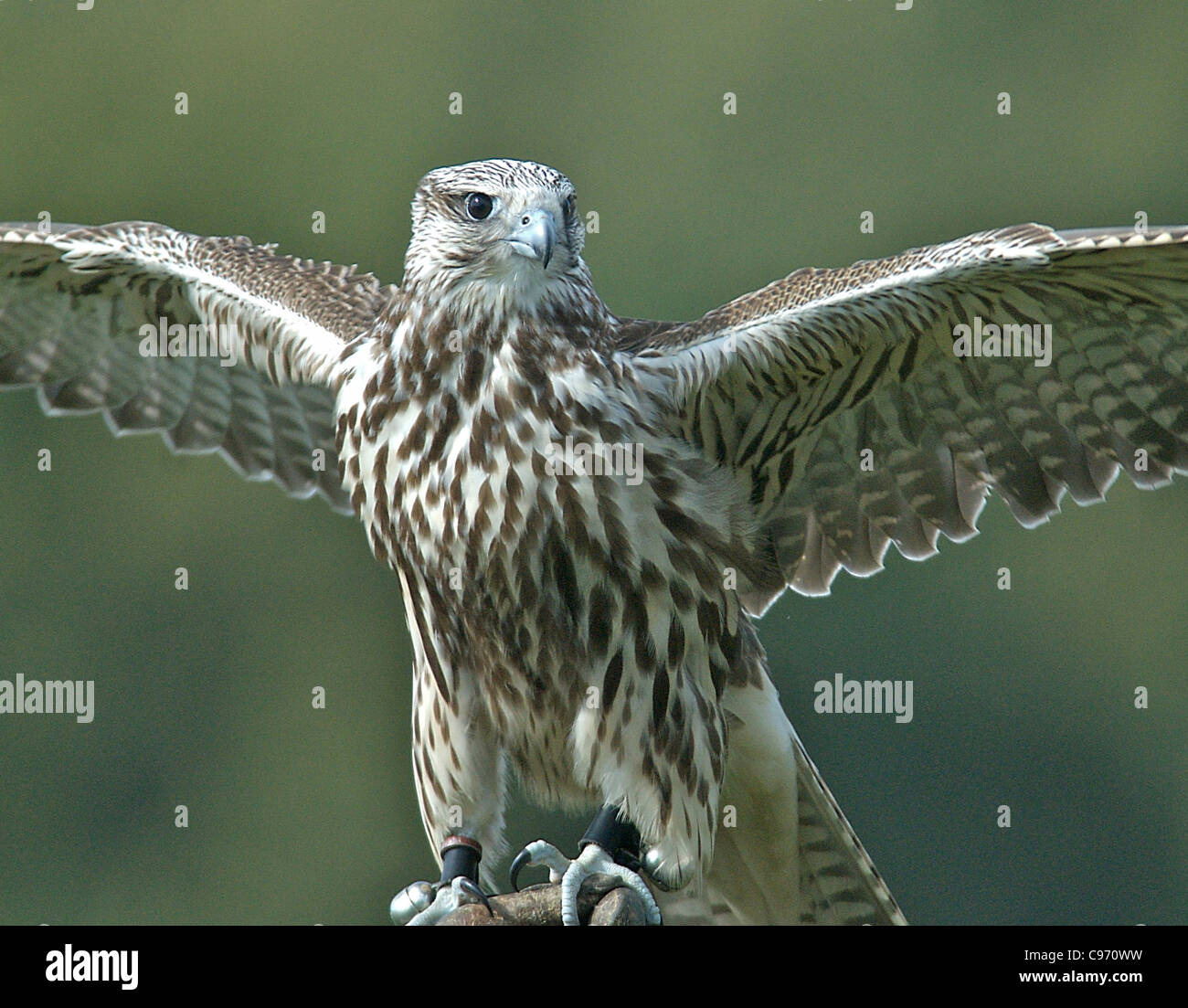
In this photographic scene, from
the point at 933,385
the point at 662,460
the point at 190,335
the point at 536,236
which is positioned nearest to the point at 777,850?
the point at 662,460

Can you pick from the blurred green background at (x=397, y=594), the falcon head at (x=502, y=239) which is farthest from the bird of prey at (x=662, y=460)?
the blurred green background at (x=397, y=594)

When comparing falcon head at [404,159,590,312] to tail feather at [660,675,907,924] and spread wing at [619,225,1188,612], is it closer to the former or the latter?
spread wing at [619,225,1188,612]

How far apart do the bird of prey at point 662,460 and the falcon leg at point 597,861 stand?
0.04 ft

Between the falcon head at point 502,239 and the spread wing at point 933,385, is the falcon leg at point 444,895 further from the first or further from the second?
the falcon head at point 502,239

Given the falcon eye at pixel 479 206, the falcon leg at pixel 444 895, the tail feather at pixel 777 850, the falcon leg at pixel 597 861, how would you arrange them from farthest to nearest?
the tail feather at pixel 777 850
the falcon eye at pixel 479 206
the falcon leg at pixel 444 895
the falcon leg at pixel 597 861

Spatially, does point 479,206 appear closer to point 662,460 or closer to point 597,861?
point 662,460

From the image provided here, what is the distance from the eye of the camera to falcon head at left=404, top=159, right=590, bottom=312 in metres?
5.63

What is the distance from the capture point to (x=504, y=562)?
5.63 m

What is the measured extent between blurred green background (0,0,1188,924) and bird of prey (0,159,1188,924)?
7.87 meters

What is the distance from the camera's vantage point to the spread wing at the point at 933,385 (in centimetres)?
557

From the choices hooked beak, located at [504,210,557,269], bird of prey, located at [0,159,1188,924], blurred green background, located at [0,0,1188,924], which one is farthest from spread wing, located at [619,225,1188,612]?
blurred green background, located at [0,0,1188,924]

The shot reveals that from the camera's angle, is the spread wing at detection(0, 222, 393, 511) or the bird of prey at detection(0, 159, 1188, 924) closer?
the bird of prey at detection(0, 159, 1188, 924)

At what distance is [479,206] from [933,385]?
1.58m

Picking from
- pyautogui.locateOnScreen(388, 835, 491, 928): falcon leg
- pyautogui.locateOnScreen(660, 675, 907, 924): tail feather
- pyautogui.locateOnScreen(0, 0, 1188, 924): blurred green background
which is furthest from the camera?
pyautogui.locateOnScreen(0, 0, 1188, 924): blurred green background
